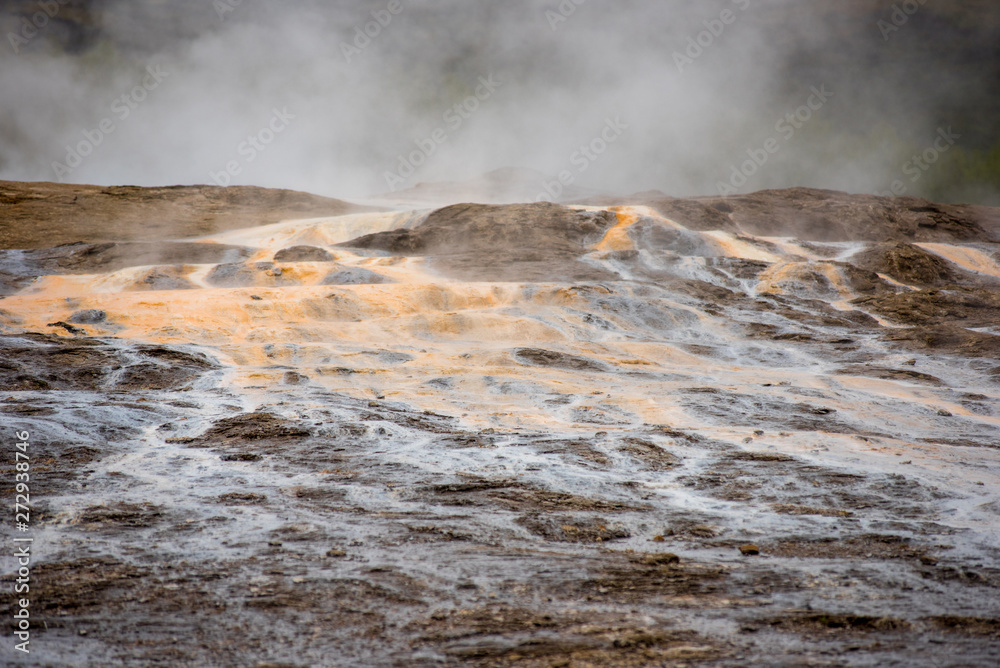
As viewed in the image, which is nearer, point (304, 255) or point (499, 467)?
point (499, 467)

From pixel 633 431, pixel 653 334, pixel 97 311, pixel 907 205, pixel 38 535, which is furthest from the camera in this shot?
pixel 907 205

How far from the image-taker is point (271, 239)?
Result: 1199 inches

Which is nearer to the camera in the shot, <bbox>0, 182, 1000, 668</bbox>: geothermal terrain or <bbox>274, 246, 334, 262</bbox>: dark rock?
<bbox>0, 182, 1000, 668</bbox>: geothermal terrain

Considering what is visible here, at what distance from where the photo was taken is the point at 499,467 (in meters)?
7.30

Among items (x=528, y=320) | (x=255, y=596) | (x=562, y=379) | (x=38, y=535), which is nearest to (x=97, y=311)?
(x=528, y=320)

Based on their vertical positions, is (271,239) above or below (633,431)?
above

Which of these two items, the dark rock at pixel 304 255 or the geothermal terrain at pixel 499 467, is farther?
the dark rock at pixel 304 255

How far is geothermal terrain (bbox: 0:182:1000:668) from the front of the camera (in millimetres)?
3662

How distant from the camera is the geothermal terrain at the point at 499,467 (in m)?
3.66

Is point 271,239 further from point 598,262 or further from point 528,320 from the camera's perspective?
point 528,320

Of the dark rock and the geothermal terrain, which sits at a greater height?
the dark rock

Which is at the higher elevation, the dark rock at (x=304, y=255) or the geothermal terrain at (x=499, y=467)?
the dark rock at (x=304, y=255)

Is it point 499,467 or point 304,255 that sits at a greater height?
point 304,255

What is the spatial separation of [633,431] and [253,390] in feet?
20.6
